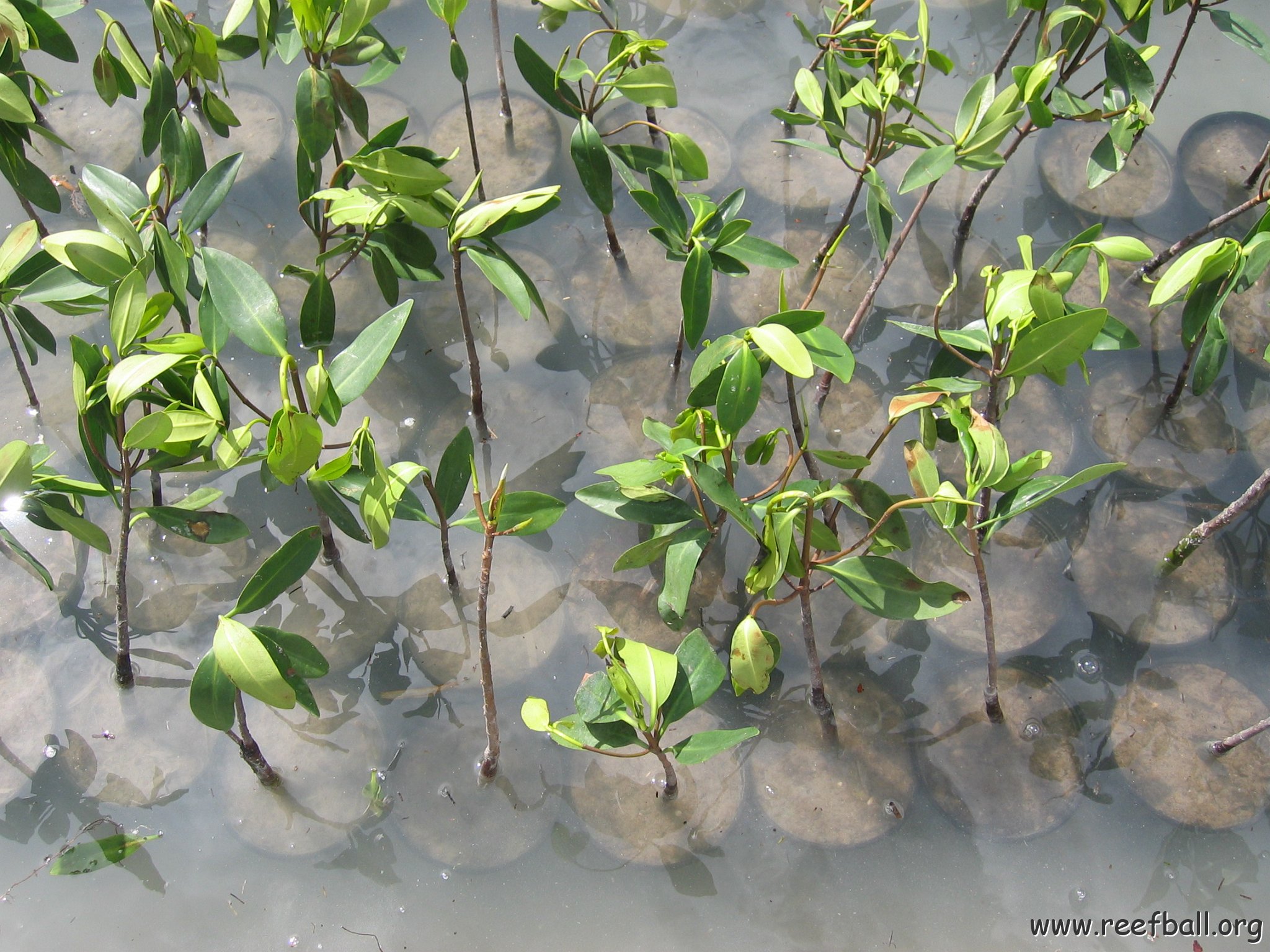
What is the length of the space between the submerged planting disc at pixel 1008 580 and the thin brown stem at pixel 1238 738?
0.84ft

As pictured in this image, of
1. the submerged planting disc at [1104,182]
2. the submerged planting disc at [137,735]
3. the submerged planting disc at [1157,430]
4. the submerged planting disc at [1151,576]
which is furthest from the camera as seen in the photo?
the submerged planting disc at [1104,182]

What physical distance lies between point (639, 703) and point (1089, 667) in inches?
28.0

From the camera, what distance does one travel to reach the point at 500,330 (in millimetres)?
1725

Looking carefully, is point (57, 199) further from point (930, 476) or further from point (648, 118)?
point (930, 476)

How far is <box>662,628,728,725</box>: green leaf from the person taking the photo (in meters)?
1.20

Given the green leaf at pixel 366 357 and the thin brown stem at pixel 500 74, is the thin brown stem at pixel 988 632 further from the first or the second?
the thin brown stem at pixel 500 74

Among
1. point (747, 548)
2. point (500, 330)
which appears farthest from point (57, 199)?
point (747, 548)

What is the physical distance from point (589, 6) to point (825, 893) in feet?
4.39

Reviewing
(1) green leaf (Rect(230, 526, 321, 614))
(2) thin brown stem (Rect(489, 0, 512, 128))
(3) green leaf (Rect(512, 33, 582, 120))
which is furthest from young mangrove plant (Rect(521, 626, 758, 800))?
(2) thin brown stem (Rect(489, 0, 512, 128))

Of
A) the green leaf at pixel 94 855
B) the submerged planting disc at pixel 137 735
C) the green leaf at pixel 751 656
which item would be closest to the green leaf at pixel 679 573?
the green leaf at pixel 751 656

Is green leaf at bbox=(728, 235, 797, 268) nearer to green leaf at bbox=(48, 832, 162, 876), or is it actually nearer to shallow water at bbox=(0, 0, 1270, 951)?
shallow water at bbox=(0, 0, 1270, 951)

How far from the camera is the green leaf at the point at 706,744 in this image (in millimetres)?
1196

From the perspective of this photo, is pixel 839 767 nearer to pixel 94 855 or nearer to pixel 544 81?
pixel 94 855

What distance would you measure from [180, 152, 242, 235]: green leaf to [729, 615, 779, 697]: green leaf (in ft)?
3.05
